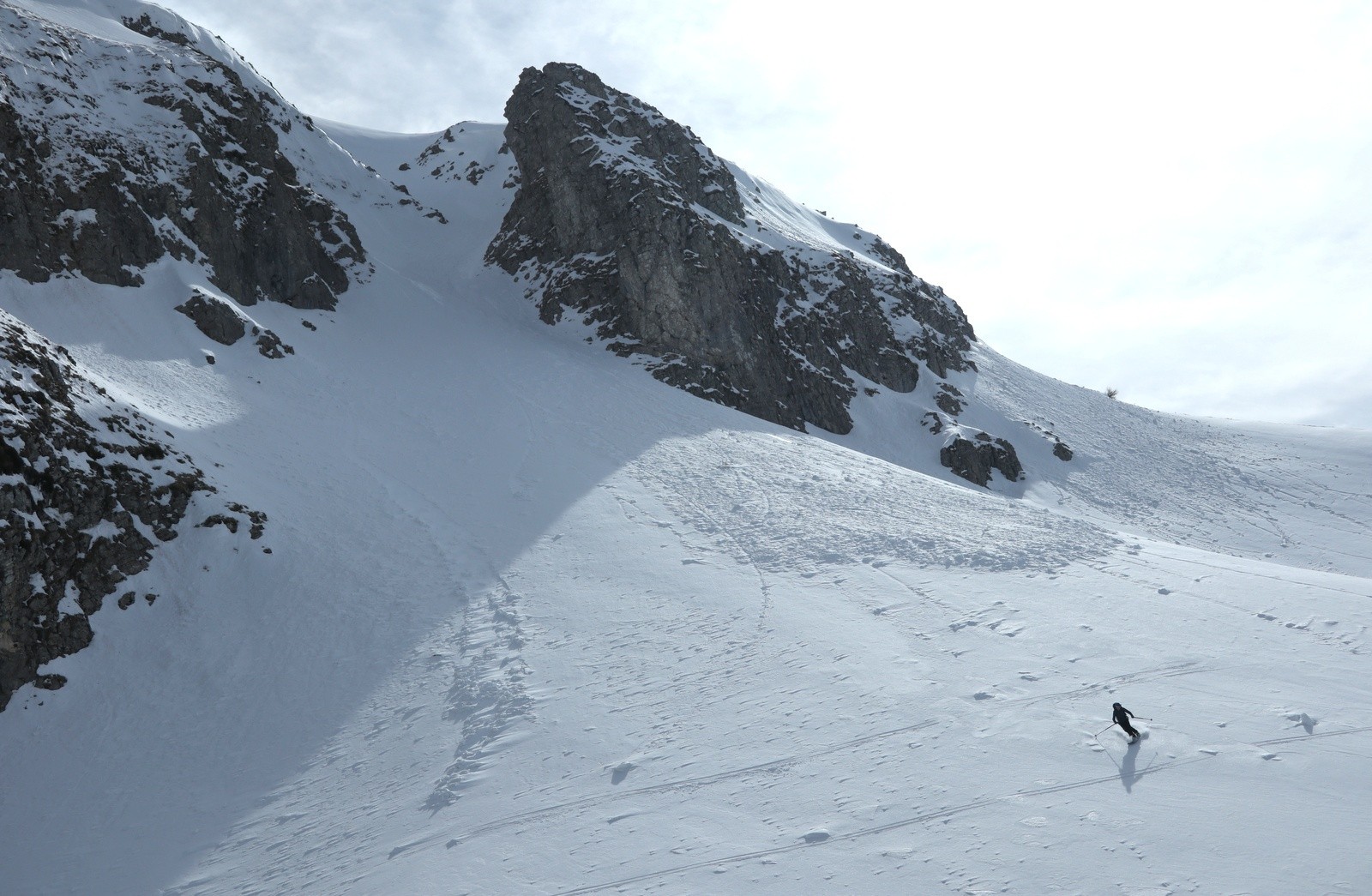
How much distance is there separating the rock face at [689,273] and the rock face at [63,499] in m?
24.1

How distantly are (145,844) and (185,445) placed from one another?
1090 cm

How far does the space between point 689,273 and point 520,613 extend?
29.7 metres

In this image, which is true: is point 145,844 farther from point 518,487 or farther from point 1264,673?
point 1264,673

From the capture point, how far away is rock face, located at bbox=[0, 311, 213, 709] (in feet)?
44.9

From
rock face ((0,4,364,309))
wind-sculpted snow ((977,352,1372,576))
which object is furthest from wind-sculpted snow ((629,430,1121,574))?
rock face ((0,4,364,309))

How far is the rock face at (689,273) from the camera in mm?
41094

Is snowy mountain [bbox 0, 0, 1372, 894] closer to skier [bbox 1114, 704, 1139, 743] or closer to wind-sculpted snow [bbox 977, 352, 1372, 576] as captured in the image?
skier [bbox 1114, 704, 1139, 743]

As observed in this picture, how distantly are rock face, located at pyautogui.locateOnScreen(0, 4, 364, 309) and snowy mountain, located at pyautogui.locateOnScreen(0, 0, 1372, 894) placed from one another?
0.19 meters

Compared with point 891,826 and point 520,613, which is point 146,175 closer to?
point 520,613

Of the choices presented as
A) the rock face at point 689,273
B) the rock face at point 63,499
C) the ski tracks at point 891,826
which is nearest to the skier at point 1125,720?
the ski tracks at point 891,826

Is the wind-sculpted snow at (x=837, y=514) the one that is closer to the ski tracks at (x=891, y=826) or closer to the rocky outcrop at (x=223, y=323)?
the ski tracks at (x=891, y=826)

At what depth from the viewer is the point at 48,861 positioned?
10750mm

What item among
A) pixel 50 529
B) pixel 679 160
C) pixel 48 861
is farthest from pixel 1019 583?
pixel 679 160

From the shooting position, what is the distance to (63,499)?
49.0 ft
